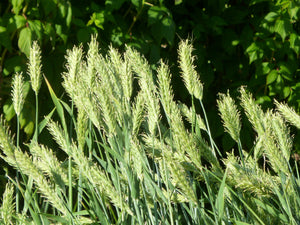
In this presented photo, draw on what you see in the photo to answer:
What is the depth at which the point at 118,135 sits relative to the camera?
1.02 metres

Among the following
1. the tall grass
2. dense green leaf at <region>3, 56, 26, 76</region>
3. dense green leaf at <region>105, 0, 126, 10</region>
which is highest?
dense green leaf at <region>105, 0, 126, 10</region>

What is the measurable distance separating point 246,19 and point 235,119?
5.20ft

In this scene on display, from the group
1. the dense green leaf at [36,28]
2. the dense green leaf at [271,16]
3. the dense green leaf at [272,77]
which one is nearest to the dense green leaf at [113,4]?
the dense green leaf at [36,28]

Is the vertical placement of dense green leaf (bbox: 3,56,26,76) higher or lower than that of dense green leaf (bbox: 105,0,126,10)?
lower

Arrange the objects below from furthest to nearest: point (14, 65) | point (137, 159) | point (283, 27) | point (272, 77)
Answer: point (272, 77) → point (283, 27) → point (14, 65) → point (137, 159)

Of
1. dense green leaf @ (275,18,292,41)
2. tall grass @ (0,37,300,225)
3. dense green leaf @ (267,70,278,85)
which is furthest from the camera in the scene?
dense green leaf @ (267,70,278,85)

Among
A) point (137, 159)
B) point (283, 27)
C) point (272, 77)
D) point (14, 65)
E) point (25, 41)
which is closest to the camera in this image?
point (137, 159)

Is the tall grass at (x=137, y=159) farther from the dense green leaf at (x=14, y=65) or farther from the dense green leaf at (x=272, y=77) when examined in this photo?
the dense green leaf at (x=272, y=77)

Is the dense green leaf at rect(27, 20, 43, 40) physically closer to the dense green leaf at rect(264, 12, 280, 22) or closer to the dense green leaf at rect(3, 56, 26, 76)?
the dense green leaf at rect(3, 56, 26, 76)

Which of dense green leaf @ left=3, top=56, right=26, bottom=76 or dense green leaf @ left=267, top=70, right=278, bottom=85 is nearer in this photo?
dense green leaf @ left=3, top=56, right=26, bottom=76

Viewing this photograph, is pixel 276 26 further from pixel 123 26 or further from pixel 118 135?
pixel 118 135

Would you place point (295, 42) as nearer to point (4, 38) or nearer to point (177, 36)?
point (177, 36)

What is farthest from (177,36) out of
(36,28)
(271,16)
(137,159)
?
(137,159)

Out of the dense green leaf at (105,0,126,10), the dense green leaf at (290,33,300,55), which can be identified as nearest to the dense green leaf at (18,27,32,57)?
the dense green leaf at (105,0,126,10)
